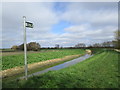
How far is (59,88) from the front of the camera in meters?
4.89

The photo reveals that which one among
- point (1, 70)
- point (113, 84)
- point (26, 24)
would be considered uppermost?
point (26, 24)

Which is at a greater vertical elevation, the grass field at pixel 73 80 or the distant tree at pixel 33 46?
the distant tree at pixel 33 46

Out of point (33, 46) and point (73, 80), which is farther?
point (33, 46)

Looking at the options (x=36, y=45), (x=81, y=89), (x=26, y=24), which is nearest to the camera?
(x=81, y=89)

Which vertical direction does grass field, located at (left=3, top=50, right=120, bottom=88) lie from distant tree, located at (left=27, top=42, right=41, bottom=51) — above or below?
below

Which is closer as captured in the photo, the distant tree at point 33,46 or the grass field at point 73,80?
the grass field at point 73,80

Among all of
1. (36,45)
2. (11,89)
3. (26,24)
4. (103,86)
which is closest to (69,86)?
(103,86)

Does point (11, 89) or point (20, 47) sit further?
point (20, 47)

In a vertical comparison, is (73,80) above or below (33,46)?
below

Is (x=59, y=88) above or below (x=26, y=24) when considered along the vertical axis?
below

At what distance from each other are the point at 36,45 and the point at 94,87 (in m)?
56.7

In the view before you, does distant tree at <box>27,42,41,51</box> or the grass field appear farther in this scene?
distant tree at <box>27,42,41,51</box>

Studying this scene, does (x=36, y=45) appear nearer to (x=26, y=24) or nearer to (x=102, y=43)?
(x=26, y=24)

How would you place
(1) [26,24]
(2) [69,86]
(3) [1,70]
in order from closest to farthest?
(2) [69,86]
(1) [26,24]
(3) [1,70]
